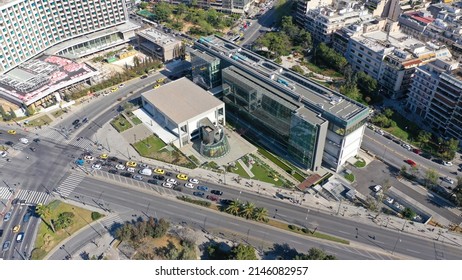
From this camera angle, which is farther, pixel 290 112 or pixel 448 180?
pixel 290 112

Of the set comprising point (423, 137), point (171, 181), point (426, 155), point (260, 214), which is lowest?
point (426, 155)

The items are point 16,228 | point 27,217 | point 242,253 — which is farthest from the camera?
point 27,217

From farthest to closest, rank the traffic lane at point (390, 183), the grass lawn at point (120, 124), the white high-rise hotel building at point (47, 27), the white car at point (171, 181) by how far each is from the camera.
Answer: the white high-rise hotel building at point (47, 27) → the grass lawn at point (120, 124) → the white car at point (171, 181) → the traffic lane at point (390, 183)

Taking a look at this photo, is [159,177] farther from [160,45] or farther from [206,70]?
[160,45]

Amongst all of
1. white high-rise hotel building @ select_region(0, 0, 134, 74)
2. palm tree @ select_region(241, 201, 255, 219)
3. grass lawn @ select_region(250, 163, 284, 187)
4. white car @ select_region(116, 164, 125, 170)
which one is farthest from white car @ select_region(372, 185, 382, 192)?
white high-rise hotel building @ select_region(0, 0, 134, 74)

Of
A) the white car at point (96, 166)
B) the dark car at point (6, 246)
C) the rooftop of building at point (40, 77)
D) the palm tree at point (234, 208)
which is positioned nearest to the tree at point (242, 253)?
the palm tree at point (234, 208)

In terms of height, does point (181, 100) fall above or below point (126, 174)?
above

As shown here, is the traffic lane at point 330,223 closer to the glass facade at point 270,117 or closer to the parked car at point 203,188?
the parked car at point 203,188

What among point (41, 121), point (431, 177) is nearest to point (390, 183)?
point (431, 177)
